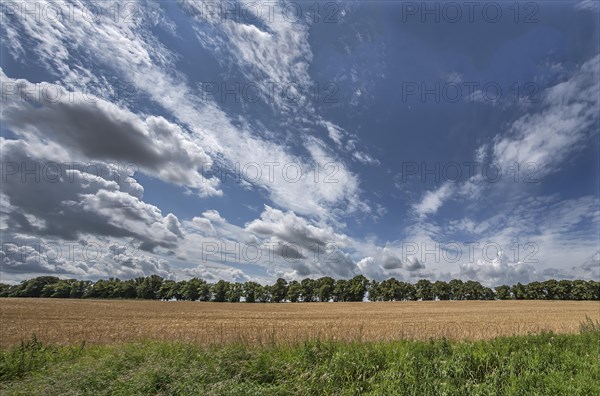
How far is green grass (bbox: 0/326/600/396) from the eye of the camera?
349 inches

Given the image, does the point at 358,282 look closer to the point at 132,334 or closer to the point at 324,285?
the point at 324,285

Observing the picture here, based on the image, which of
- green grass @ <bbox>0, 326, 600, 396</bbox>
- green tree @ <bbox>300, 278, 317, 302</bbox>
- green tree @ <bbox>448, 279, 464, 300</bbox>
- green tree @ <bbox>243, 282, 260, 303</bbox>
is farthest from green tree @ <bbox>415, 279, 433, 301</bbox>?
green grass @ <bbox>0, 326, 600, 396</bbox>

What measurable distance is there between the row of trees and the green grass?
11066cm

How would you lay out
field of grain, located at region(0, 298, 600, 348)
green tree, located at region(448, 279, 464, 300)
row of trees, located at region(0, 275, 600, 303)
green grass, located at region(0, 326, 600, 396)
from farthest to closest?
green tree, located at region(448, 279, 464, 300), row of trees, located at region(0, 275, 600, 303), field of grain, located at region(0, 298, 600, 348), green grass, located at region(0, 326, 600, 396)

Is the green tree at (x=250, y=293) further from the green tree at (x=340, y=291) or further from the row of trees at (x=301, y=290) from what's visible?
the green tree at (x=340, y=291)

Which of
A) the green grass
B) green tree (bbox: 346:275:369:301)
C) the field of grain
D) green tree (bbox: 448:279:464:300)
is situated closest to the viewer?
the green grass

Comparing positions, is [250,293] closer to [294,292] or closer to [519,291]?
[294,292]

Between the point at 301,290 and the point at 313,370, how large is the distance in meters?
119

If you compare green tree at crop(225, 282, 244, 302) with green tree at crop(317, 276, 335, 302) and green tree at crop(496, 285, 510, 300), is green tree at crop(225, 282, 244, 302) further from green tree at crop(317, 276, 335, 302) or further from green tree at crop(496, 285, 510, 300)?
green tree at crop(496, 285, 510, 300)

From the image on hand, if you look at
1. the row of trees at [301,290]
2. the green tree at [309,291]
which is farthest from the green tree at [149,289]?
the green tree at [309,291]

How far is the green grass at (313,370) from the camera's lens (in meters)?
8.86

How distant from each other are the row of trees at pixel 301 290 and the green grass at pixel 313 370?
110661 mm

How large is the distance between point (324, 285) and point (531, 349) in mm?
116188

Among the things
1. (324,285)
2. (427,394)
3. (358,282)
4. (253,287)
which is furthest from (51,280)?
(427,394)
